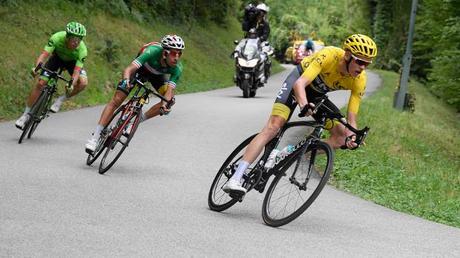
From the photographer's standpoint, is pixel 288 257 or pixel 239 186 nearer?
pixel 288 257

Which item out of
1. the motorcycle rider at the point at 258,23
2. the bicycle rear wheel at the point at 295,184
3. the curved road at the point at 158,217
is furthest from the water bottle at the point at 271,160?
the motorcycle rider at the point at 258,23

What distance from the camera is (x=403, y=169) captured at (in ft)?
42.3

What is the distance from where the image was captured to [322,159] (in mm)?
7383

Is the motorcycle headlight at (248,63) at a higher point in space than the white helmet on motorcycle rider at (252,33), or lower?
lower

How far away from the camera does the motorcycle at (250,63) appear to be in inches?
898

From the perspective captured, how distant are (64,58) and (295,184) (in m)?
6.19

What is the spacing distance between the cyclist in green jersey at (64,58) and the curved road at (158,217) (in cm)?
67

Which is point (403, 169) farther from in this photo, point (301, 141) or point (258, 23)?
point (258, 23)

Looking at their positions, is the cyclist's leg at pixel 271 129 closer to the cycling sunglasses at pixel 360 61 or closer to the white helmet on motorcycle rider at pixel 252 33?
the cycling sunglasses at pixel 360 61

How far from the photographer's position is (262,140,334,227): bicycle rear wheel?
7391mm

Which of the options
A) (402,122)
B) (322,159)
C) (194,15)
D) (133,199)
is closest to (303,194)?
(322,159)

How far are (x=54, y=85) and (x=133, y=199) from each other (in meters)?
4.51

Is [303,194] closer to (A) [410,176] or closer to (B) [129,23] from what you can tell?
(A) [410,176]

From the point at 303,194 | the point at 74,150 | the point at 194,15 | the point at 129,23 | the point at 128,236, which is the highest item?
the point at 128,236
